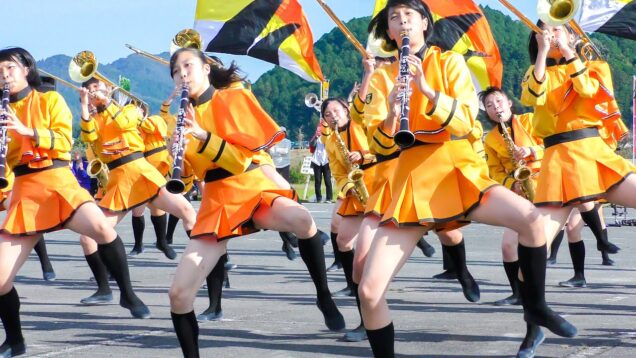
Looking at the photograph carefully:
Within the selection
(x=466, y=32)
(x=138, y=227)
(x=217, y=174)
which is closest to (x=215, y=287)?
(x=217, y=174)


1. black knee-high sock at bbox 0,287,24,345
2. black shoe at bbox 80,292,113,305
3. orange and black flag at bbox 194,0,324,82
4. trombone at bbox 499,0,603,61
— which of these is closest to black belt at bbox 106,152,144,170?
black shoe at bbox 80,292,113,305

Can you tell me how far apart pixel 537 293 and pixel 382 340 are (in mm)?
1057

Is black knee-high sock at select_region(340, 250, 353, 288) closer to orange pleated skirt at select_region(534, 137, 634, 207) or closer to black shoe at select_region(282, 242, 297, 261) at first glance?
orange pleated skirt at select_region(534, 137, 634, 207)

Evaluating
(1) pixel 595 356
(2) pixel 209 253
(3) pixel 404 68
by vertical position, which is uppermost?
(3) pixel 404 68

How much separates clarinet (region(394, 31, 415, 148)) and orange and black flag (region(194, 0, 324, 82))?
6322 millimetres

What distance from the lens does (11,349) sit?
21.1 feet

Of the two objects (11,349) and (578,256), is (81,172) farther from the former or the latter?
(11,349)

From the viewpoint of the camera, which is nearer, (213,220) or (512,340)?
(213,220)

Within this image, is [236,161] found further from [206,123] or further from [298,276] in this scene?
[298,276]

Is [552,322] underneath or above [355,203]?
above

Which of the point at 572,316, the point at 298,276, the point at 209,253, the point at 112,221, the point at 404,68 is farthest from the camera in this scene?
the point at 298,276

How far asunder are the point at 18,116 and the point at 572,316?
4051mm

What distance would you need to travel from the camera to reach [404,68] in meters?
A: 5.03

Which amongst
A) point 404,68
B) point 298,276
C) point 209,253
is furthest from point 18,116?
point 298,276
